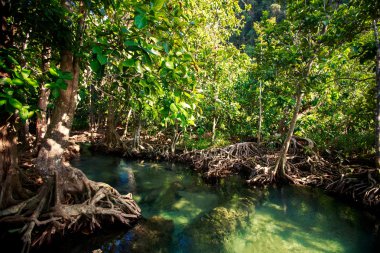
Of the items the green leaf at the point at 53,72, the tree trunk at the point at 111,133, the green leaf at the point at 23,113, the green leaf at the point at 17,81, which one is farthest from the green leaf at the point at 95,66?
the tree trunk at the point at 111,133

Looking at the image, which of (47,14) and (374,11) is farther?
(374,11)

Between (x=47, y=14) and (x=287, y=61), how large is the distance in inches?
259

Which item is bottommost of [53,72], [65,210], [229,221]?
[229,221]

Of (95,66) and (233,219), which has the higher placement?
(95,66)

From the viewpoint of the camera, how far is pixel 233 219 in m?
6.88

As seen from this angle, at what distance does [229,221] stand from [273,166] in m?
4.81

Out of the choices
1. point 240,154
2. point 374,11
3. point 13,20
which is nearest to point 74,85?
point 13,20

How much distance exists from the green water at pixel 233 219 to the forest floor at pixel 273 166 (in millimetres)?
716

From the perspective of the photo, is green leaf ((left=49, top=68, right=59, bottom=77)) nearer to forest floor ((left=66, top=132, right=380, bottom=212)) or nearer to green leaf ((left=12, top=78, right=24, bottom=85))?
green leaf ((left=12, top=78, right=24, bottom=85))

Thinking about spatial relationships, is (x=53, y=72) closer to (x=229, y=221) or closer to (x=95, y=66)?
(x=95, y=66)

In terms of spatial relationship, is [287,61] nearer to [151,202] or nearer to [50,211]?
[151,202]

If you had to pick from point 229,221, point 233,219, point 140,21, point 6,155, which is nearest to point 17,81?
point 140,21

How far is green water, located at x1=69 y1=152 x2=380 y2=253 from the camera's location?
17.7 feet

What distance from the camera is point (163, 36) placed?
9.71ft
